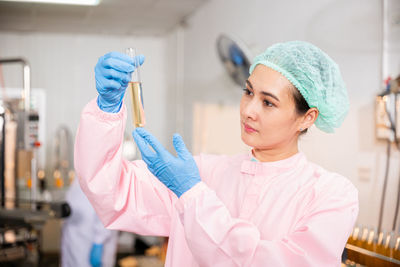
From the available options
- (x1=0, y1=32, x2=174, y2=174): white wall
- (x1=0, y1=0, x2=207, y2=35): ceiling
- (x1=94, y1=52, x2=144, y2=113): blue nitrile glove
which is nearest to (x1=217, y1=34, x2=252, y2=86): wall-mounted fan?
(x1=0, y1=0, x2=207, y2=35): ceiling

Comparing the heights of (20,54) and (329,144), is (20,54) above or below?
above

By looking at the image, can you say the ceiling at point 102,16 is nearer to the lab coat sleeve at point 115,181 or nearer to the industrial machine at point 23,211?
the industrial machine at point 23,211

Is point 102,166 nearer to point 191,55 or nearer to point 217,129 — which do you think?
point 217,129

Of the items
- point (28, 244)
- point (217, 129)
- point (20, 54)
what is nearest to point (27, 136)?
point (28, 244)

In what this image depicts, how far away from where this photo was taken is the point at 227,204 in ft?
3.74

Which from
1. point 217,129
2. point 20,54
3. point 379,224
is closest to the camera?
point 379,224

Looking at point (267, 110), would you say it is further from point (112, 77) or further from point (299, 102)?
point (112, 77)

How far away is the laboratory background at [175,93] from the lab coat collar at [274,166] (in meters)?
0.41

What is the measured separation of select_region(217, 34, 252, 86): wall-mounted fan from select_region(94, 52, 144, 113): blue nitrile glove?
1.59 m

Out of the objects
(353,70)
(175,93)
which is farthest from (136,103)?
(175,93)

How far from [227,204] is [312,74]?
0.41 meters

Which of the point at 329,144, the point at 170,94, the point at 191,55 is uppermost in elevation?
the point at 191,55

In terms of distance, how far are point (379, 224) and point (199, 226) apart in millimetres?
1287

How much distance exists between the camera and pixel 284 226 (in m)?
1.03
